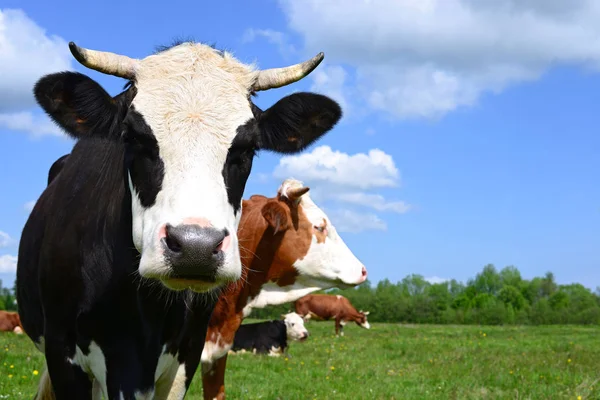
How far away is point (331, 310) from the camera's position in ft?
122

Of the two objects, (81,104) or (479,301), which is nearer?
(81,104)

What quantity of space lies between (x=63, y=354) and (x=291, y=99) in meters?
2.25

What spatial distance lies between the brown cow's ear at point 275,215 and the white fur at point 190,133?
3503 millimetres

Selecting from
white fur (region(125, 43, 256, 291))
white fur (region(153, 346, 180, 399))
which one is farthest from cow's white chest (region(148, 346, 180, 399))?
white fur (region(125, 43, 256, 291))

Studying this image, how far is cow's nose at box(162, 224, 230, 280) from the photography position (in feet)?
10.8

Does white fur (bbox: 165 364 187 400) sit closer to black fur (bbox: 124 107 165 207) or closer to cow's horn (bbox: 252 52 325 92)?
black fur (bbox: 124 107 165 207)

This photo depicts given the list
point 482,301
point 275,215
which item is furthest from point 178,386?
point 482,301

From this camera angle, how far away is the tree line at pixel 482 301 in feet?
195

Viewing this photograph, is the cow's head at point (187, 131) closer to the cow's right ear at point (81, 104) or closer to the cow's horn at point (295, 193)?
the cow's right ear at point (81, 104)

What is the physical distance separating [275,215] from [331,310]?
30088 mm

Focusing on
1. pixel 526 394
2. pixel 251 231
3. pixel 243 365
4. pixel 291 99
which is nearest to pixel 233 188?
Answer: pixel 291 99

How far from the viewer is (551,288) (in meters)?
89.7

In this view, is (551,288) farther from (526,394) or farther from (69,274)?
(69,274)

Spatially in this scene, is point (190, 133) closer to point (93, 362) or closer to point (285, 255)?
point (93, 362)
